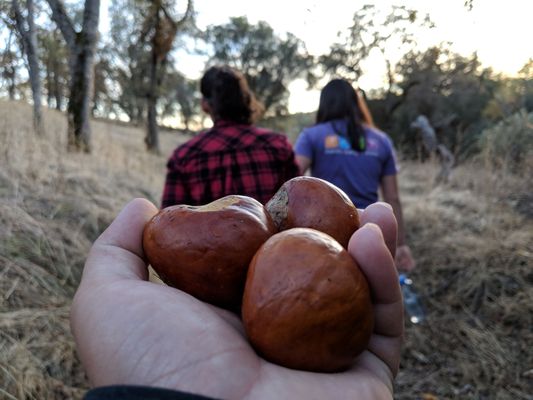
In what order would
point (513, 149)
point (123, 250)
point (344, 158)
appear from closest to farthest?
point (123, 250) → point (344, 158) → point (513, 149)

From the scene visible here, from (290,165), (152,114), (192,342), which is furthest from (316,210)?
(152,114)

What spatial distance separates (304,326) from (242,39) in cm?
2691

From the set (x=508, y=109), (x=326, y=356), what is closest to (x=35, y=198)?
(x=326, y=356)

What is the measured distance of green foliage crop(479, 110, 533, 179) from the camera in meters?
6.42

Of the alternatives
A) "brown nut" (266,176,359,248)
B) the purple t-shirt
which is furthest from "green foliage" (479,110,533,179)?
"brown nut" (266,176,359,248)

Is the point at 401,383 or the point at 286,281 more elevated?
the point at 286,281

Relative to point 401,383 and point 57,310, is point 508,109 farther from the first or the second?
point 57,310

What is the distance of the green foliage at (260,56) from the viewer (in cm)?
2547

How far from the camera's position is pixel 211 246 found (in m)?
1.13

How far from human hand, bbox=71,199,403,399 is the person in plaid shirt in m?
1.32

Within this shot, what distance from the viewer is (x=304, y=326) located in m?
0.96

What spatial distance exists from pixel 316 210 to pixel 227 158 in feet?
4.67

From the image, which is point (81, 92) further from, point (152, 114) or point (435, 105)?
point (435, 105)

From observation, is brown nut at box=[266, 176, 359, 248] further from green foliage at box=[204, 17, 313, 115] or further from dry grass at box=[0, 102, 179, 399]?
green foliage at box=[204, 17, 313, 115]
